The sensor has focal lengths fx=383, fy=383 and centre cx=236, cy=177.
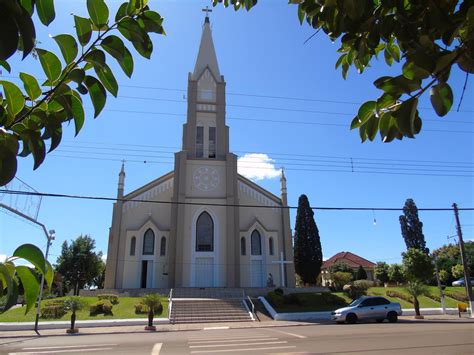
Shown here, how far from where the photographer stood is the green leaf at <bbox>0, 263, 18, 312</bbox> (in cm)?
116

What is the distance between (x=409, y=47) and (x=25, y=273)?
1.75 meters

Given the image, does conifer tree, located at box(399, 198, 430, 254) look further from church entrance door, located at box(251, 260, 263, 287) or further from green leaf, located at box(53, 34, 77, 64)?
green leaf, located at box(53, 34, 77, 64)

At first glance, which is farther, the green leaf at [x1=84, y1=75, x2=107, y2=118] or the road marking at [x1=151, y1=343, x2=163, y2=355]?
the road marking at [x1=151, y1=343, x2=163, y2=355]

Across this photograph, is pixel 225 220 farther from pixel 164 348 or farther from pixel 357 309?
pixel 164 348

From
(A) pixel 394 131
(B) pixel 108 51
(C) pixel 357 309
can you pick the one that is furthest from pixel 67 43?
(C) pixel 357 309

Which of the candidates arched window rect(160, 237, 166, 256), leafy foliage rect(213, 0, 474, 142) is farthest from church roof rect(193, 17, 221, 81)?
leafy foliage rect(213, 0, 474, 142)

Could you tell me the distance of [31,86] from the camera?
1.25m

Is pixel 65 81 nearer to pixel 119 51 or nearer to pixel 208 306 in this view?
pixel 119 51

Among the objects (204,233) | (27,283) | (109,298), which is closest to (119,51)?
(27,283)

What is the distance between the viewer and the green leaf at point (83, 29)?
1197 mm

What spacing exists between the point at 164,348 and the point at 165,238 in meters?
23.4

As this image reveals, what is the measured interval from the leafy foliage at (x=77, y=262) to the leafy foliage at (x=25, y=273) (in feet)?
172

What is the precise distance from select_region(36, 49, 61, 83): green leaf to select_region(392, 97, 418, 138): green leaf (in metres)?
1.20

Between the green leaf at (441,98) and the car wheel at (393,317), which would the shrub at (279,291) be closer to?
the car wheel at (393,317)
